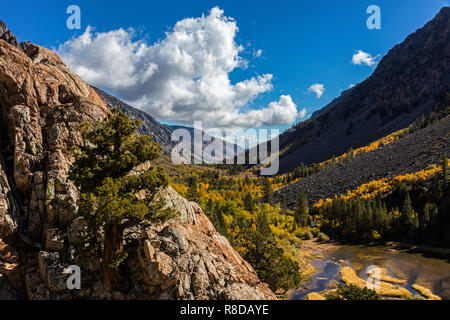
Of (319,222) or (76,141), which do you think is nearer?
(76,141)

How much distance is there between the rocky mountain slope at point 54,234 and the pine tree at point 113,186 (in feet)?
4.42

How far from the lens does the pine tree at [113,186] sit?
13.2m

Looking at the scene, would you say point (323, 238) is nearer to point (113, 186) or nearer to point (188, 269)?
point (188, 269)

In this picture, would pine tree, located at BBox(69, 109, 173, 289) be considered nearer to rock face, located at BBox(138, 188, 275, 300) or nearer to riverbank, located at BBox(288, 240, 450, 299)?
rock face, located at BBox(138, 188, 275, 300)

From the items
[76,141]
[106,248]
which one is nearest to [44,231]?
[106,248]

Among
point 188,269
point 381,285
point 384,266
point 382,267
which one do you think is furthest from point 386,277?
point 188,269

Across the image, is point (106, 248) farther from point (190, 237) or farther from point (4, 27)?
point (4, 27)

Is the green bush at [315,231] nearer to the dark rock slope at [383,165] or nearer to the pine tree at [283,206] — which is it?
the pine tree at [283,206]

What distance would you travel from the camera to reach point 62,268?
562 inches

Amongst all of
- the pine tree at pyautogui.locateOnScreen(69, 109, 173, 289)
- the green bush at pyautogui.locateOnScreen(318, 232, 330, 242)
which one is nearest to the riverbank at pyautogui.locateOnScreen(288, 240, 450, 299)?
the green bush at pyautogui.locateOnScreen(318, 232, 330, 242)

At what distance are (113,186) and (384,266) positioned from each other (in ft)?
188

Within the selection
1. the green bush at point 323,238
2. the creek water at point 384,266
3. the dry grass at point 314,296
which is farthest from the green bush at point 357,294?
the green bush at point 323,238

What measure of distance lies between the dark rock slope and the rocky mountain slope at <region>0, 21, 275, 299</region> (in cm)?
11178
